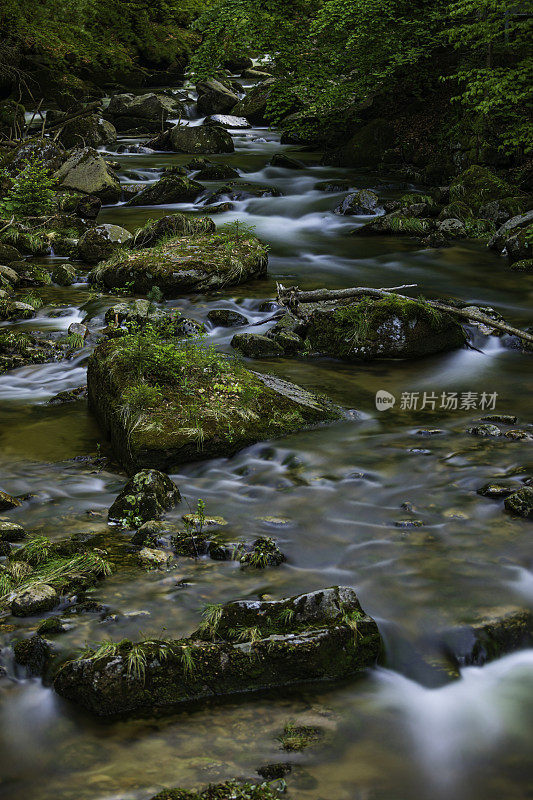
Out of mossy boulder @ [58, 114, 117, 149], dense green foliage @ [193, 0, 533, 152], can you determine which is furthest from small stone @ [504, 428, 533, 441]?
mossy boulder @ [58, 114, 117, 149]

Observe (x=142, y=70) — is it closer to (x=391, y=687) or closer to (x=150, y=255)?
(x=150, y=255)

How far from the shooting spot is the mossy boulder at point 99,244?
12.7 metres

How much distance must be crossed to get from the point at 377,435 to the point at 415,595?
2.52 meters

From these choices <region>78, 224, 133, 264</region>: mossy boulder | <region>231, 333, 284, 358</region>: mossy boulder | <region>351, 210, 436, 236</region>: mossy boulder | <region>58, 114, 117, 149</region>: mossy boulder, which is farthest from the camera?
<region>58, 114, 117, 149</region>: mossy boulder

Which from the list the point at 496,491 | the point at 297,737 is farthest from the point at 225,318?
the point at 297,737

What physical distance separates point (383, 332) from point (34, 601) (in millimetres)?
5763

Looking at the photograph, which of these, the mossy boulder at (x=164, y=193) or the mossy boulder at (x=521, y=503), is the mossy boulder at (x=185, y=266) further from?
the mossy boulder at (x=521, y=503)

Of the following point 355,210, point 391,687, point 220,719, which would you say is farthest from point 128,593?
point 355,210

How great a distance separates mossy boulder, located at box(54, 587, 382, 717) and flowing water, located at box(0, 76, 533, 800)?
9 cm

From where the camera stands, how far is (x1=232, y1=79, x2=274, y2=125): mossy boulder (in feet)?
90.2

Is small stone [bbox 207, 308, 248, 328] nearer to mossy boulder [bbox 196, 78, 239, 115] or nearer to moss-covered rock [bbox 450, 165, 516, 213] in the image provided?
moss-covered rock [bbox 450, 165, 516, 213]

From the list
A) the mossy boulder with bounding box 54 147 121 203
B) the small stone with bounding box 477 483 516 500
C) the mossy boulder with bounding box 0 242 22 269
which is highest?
the mossy boulder with bounding box 54 147 121 203
